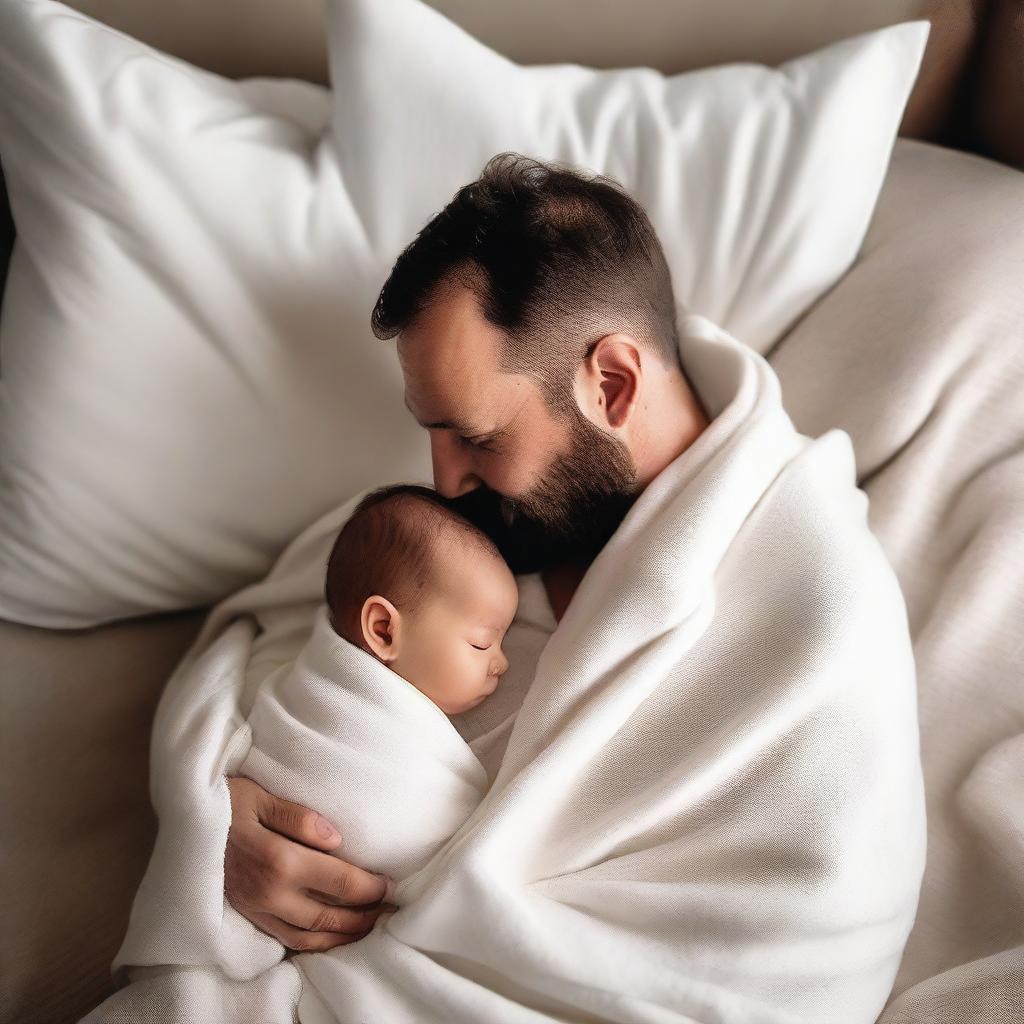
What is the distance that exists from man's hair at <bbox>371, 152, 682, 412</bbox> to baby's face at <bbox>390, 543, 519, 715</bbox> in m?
0.21

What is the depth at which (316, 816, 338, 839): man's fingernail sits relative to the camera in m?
0.94

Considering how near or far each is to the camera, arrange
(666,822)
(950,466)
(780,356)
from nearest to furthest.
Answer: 1. (666,822)
2. (950,466)
3. (780,356)

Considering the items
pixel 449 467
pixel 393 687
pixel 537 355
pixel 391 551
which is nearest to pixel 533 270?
pixel 537 355

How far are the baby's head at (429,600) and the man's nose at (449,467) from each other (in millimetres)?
37

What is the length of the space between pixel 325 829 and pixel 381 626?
21 cm

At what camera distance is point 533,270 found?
1057mm

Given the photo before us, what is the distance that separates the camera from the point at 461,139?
1197 millimetres

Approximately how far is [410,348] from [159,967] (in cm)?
68

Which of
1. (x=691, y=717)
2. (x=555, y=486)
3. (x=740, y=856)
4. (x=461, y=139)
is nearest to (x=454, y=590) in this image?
(x=555, y=486)

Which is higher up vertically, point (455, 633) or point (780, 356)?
point (780, 356)

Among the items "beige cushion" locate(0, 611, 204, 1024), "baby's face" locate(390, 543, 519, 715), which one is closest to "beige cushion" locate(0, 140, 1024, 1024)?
"beige cushion" locate(0, 611, 204, 1024)

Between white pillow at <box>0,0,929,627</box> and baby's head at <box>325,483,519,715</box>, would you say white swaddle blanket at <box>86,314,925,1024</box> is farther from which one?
white pillow at <box>0,0,929,627</box>

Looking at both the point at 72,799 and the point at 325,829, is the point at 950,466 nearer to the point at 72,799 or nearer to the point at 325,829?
the point at 325,829

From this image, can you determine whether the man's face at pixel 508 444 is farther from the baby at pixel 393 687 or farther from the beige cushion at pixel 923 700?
the beige cushion at pixel 923 700
